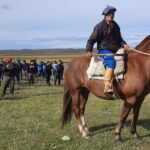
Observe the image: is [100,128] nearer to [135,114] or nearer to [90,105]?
[135,114]

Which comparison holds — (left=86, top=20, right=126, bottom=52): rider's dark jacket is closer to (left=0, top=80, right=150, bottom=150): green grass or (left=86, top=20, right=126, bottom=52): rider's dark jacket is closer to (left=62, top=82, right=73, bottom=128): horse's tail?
(left=62, top=82, right=73, bottom=128): horse's tail

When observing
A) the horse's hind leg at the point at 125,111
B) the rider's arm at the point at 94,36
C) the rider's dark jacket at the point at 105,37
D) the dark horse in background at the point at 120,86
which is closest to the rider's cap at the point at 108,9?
the rider's dark jacket at the point at 105,37

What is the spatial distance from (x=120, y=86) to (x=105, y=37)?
1.25 metres

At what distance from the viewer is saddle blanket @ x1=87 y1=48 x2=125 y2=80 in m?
6.10

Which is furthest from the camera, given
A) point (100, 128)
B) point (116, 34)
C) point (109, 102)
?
point (109, 102)

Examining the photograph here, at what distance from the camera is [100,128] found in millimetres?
7762

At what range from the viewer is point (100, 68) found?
6438mm

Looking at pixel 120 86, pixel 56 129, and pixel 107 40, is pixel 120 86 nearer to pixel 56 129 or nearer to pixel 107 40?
pixel 107 40

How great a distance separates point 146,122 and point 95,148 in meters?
3.07

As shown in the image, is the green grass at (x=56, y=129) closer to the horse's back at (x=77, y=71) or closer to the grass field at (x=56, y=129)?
the grass field at (x=56, y=129)

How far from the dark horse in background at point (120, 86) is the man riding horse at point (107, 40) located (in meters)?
0.31

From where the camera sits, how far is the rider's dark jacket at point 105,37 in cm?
→ 628

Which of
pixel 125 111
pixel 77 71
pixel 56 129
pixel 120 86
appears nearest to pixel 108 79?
pixel 120 86

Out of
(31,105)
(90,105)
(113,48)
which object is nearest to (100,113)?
(90,105)
